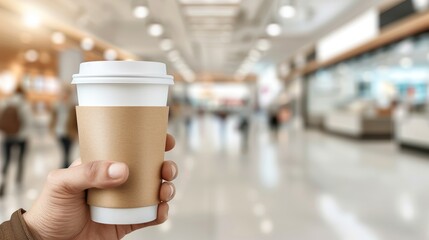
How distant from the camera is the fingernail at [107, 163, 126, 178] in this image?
0.65m

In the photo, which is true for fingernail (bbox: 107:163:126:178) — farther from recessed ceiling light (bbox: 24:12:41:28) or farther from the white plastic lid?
recessed ceiling light (bbox: 24:12:41:28)

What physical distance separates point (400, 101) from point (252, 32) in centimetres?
1043

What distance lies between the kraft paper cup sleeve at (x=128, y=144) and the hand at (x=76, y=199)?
0.07 ft

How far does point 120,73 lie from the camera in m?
0.66

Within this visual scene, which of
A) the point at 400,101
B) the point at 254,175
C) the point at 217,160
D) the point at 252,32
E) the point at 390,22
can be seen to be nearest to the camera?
the point at 252,32

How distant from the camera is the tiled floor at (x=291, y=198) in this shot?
3.75 m

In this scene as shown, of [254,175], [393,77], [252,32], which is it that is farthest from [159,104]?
[393,77]

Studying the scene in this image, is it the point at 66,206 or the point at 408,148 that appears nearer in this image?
the point at 66,206

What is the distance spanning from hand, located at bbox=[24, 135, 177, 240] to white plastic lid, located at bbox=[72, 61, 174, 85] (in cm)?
14

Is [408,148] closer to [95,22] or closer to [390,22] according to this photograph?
[390,22]

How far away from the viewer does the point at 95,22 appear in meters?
1.69

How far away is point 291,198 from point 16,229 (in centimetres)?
456

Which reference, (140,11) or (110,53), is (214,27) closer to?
(140,11)

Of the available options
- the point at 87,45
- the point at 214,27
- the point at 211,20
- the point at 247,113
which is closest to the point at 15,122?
the point at 211,20
